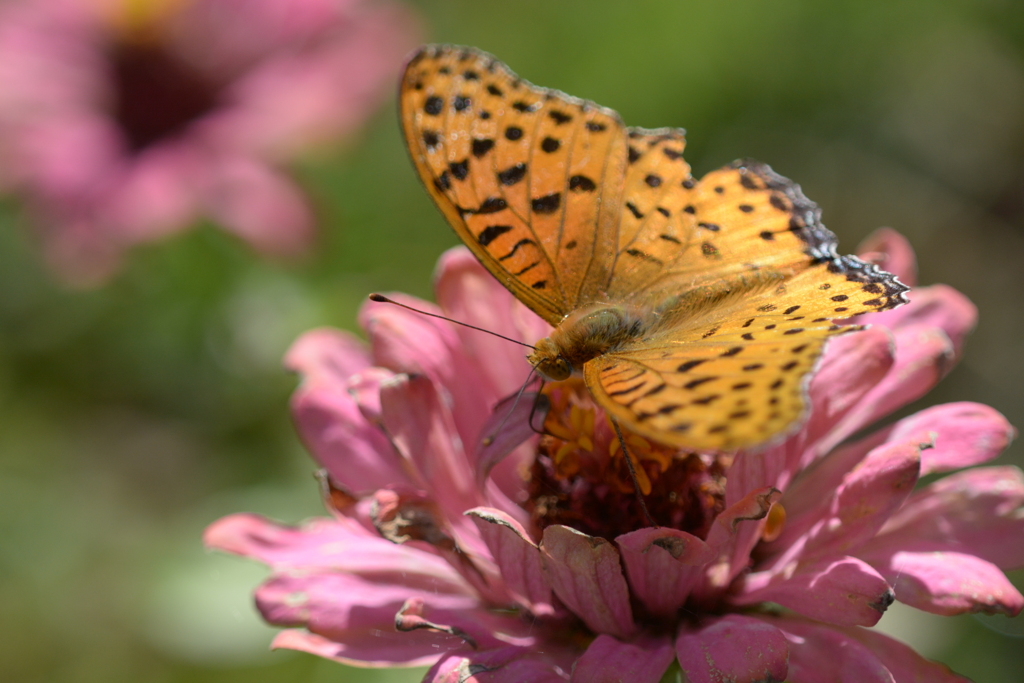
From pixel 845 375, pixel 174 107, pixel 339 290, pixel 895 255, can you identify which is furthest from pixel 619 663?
pixel 174 107

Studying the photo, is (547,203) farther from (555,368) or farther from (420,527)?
(420,527)

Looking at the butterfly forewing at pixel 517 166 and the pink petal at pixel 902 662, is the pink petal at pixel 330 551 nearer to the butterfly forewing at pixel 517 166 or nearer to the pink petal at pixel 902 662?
the butterfly forewing at pixel 517 166

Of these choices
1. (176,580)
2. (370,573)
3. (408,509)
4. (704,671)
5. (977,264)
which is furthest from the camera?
(977,264)

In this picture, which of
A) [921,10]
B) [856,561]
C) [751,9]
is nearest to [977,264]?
[921,10]

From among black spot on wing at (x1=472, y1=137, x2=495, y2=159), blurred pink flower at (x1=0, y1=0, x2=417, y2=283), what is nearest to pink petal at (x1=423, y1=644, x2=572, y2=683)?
black spot on wing at (x1=472, y1=137, x2=495, y2=159)

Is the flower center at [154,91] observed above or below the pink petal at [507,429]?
above

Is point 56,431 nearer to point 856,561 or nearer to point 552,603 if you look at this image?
point 552,603

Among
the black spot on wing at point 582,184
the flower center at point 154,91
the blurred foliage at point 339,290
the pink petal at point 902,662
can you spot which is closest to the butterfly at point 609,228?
the black spot on wing at point 582,184
